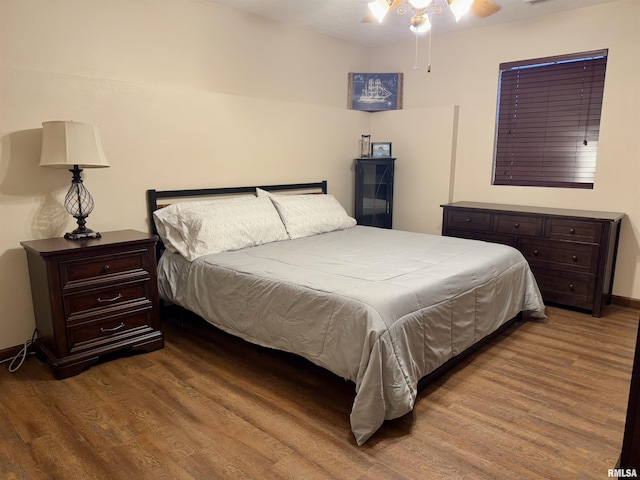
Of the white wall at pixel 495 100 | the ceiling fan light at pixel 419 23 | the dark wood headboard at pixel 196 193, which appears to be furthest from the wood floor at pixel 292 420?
the ceiling fan light at pixel 419 23

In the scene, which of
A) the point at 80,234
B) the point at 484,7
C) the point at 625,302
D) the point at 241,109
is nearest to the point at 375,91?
the point at 241,109

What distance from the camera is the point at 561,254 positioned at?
3541mm

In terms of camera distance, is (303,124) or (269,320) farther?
(303,124)

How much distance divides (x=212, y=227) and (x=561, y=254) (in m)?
2.78

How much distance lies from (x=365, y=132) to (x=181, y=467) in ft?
13.1

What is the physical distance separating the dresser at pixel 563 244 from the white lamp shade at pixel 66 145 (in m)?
3.10

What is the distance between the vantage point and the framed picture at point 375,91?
473 centimetres

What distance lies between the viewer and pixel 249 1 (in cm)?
345

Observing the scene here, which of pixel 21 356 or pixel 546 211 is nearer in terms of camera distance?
pixel 21 356

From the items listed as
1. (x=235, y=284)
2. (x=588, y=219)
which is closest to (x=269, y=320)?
(x=235, y=284)

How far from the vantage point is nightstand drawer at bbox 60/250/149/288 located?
2.46 metres

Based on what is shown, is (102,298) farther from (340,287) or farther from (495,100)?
(495,100)

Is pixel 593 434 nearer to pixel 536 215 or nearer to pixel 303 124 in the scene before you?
pixel 536 215

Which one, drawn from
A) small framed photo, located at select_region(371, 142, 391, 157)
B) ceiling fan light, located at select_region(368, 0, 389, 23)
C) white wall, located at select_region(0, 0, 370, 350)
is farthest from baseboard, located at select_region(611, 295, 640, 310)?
ceiling fan light, located at select_region(368, 0, 389, 23)
